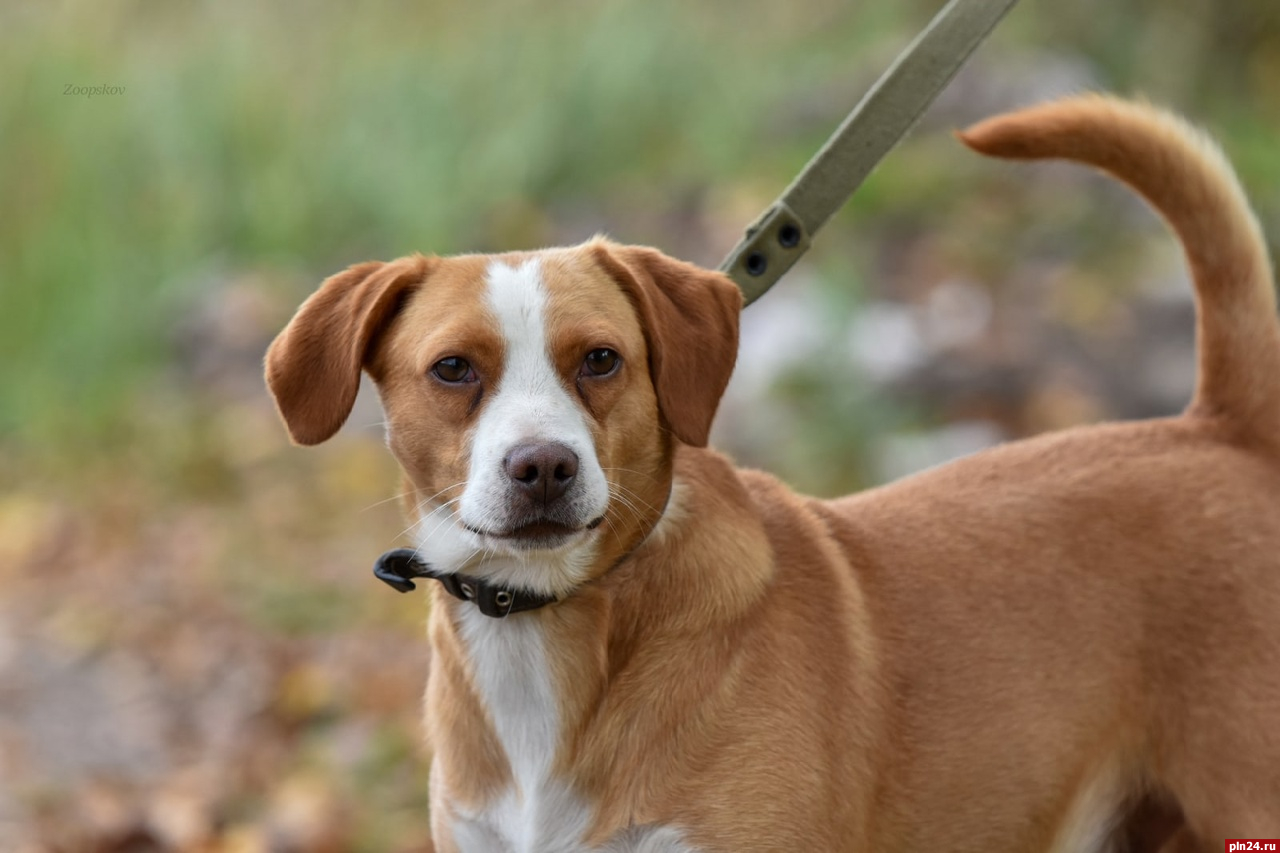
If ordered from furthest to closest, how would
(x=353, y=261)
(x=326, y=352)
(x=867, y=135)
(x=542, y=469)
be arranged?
(x=353, y=261)
(x=867, y=135)
(x=326, y=352)
(x=542, y=469)

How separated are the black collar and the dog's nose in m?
0.31

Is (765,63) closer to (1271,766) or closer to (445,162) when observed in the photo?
(445,162)

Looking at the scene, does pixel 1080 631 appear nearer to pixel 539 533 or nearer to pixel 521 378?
pixel 539 533

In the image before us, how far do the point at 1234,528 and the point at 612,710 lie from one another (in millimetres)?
1373

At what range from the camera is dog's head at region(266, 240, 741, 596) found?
272cm

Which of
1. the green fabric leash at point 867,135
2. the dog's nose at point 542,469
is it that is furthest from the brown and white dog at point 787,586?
the green fabric leash at point 867,135

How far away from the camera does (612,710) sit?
2809mm

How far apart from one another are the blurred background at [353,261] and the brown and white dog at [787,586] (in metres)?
1.74

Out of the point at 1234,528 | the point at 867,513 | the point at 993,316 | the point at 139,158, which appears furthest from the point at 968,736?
the point at 139,158

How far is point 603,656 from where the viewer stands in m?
2.84

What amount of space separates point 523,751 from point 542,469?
1.96 ft

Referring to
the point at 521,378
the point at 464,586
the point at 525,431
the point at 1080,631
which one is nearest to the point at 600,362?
the point at 521,378

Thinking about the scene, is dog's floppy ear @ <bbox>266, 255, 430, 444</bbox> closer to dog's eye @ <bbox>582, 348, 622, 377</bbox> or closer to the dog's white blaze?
the dog's white blaze

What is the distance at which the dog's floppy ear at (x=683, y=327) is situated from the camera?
286cm
